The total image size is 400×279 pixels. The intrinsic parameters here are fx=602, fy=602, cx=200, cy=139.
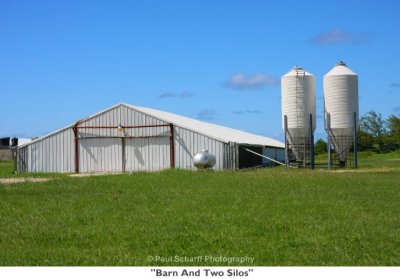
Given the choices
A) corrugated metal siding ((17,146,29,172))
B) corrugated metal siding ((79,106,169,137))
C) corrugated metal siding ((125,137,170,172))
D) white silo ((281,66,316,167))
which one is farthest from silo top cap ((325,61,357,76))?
corrugated metal siding ((17,146,29,172))

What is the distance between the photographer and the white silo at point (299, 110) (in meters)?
34.6

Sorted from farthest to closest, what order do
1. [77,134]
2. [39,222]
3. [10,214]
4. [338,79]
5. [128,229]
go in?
[77,134] < [338,79] < [10,214] < [39,222] < [128,229]

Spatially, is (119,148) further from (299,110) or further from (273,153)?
(273,153)

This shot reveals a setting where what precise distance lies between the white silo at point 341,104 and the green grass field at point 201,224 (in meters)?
13.9

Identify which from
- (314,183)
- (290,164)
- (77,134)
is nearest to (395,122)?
(290,164)

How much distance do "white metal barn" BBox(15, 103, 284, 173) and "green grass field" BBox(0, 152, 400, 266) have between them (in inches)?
535

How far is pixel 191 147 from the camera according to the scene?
112 feet

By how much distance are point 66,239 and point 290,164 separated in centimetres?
2592

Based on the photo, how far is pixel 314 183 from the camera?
21406 mm

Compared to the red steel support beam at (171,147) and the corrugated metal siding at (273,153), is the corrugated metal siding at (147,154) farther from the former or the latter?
the corrugated metal siding at (273,153)

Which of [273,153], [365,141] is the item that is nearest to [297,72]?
[273,153]

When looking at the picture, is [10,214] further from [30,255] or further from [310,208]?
[310,208]

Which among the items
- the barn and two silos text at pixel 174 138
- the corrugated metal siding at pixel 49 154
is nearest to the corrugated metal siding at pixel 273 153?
the barn and two silos text at pixel 174 138

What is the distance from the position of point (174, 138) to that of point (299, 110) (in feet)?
24.1
